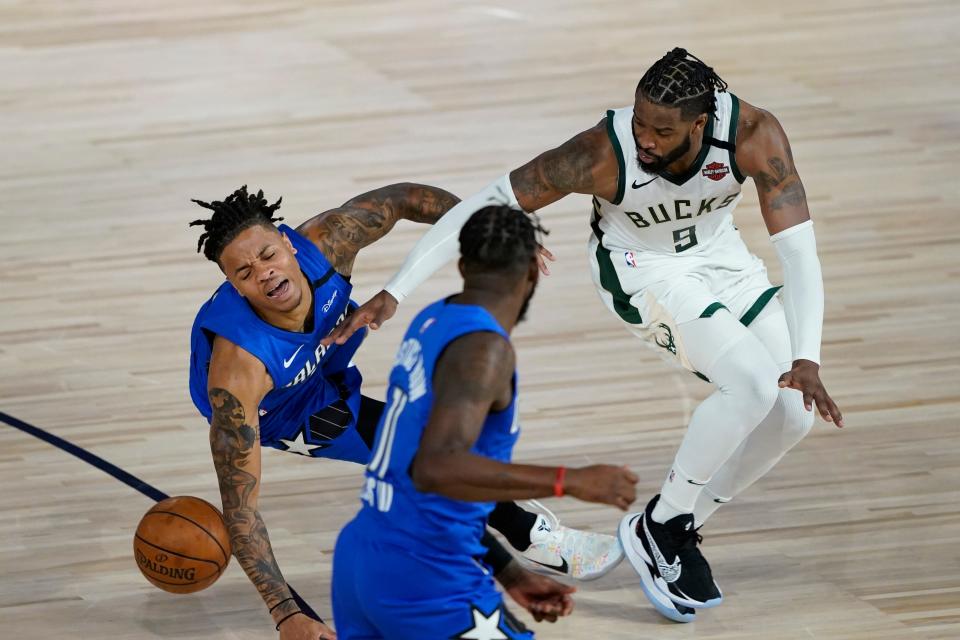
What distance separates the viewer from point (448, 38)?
10898 millimetres

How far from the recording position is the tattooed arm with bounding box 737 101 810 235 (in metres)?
4.27

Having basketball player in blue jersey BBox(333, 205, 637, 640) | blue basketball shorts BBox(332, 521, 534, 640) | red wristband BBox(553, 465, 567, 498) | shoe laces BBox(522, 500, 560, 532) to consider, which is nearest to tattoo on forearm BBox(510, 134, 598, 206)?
shoe laces BBox(522, 500, 560, 532)

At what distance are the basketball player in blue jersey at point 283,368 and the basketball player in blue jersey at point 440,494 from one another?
91 cm

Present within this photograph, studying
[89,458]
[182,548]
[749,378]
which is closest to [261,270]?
[182,548]

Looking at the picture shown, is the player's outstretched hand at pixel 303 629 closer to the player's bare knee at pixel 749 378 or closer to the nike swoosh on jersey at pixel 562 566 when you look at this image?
the nike swoosh on jersey at pixel 562 566

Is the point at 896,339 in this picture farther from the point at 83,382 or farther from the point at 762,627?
the point at 83,382

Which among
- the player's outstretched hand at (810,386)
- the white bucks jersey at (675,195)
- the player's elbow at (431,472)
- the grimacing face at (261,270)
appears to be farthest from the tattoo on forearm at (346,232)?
the player's elbow at (431,472)

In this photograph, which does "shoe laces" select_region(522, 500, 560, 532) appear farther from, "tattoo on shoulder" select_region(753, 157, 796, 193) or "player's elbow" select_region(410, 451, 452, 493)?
"player's elbow" select_region(410, 451, 452, 493)

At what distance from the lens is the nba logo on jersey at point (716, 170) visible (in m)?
4.30

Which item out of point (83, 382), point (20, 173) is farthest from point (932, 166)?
point (20, 173)

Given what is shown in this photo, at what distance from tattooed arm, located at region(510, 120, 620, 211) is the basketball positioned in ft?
4.48

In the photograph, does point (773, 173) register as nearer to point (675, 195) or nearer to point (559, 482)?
point (675, 195)

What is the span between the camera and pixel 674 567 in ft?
14.0

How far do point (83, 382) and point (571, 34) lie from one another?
5969mm
